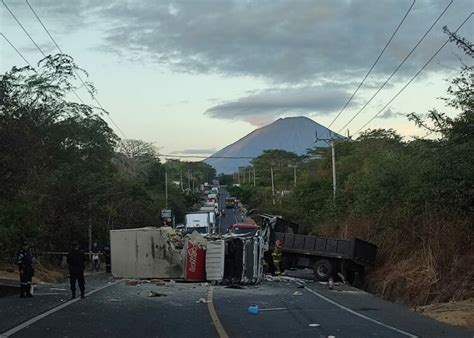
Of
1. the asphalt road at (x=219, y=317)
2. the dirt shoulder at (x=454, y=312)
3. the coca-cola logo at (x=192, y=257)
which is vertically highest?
the coca-cola logo at (x=192, y=257)

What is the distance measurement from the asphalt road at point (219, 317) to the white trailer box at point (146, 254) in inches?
192

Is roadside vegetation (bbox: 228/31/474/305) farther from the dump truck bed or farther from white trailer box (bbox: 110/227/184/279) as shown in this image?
white trailer box (bbox: 110/227/184/279)

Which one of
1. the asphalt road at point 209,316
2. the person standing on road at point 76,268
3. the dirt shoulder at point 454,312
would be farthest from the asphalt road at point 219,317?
the person standing on road at point 76,268

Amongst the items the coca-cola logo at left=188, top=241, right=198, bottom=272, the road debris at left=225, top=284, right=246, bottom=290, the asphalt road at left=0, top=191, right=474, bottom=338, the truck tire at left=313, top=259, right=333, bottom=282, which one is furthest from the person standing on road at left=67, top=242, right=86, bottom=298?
the truck tire at left=313, top=259, right=333, bottom=282

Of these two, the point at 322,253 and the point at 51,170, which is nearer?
the point at 322,253

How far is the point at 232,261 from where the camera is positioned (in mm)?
24578

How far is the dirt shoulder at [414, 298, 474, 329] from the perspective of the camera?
13.7 metres

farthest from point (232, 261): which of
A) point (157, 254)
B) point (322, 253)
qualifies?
point (322, 253)

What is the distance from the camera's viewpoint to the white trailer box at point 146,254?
2555 centimetres

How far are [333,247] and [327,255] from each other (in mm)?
425

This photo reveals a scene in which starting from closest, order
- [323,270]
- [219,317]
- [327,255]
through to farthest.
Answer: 1. [219,317]
2. [327,255]
3. [323,270]

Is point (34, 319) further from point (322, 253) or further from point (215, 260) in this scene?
point (322, 253)

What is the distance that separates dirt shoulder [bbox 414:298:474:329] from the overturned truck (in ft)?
31.1

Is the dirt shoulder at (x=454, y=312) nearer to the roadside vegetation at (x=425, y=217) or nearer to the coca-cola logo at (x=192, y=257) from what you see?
the roadside vegetation at (x=425, y=217)
